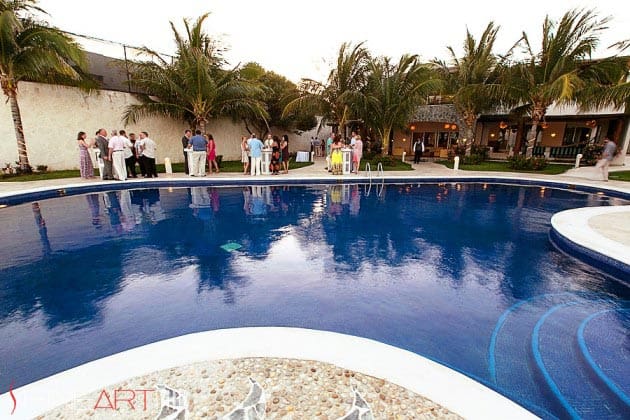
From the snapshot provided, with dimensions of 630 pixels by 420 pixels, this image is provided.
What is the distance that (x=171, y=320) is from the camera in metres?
3.29

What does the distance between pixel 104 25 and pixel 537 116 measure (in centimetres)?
1975

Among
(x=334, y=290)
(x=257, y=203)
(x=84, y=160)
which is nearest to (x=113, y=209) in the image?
(x=257, y=203)

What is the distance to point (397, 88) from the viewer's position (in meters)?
14.9

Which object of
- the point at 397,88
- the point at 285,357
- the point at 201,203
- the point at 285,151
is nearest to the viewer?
the point at 285,357

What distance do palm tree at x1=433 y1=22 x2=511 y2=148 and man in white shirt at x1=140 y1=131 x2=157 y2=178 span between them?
13.8 m

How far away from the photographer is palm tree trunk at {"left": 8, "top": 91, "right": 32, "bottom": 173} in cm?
1078

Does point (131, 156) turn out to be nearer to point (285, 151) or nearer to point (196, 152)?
point (196, 152)

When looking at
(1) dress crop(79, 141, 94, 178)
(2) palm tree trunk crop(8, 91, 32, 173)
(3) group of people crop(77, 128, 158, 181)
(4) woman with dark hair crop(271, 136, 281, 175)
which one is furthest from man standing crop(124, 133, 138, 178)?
(4) woman with dark hair crop(271, 136, 281, 175)

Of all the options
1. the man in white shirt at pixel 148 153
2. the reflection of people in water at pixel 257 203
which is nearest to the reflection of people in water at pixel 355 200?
the reflection of people in water at pixel 257 203

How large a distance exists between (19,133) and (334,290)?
13283 mm

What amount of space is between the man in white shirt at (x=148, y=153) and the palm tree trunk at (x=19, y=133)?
3.95 meters

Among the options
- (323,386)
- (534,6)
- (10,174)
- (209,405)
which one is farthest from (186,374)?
(534,6)

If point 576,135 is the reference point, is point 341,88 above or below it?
above

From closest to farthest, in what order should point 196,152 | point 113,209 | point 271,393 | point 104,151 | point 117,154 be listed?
point 271,393 → point 113,209 → point 117,154 → point 104,151 → point 196,152
